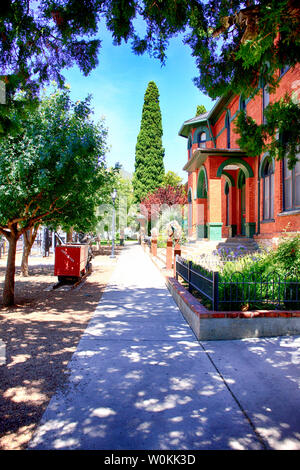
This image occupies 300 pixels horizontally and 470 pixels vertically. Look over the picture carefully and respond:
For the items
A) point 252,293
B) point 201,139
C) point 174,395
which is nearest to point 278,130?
point 252,293

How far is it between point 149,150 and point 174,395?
126 feet

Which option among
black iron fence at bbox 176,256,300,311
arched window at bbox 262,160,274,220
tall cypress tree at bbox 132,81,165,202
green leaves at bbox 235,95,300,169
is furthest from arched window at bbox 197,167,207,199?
tall cypress tree at bbox 132,81,165,202

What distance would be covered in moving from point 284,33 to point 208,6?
3.73 feet

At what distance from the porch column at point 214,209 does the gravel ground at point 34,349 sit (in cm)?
771

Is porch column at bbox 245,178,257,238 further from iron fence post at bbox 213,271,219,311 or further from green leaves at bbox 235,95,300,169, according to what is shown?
iron fence post at bbox 213,271,219,311

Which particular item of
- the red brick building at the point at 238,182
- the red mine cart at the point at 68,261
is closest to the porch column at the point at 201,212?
the red brick building at the point at 238,182

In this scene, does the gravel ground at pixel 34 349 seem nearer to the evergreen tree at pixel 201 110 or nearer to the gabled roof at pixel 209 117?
the gabled roof at pixel 209 117

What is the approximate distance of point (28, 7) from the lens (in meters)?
4.04

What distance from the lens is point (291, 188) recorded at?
443 inches

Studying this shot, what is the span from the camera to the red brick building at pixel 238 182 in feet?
37.3

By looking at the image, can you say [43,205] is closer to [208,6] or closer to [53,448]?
[208,6]

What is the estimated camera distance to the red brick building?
37.3 feet

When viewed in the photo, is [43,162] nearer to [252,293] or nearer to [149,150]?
[252,293]
